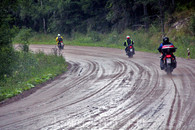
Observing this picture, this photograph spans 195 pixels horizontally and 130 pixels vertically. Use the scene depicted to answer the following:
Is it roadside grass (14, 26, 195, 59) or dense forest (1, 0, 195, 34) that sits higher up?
dense forest (1, 0, 195, 34)

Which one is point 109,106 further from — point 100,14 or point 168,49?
point 100,14

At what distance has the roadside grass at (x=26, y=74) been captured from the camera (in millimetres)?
10477

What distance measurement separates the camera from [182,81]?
1049cm

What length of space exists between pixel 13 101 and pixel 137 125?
5.10 meters

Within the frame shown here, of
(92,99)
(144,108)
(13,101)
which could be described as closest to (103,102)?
(92,99)

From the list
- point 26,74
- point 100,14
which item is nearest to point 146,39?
point 100,14

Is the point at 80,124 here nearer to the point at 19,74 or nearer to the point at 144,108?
the point at 144,108

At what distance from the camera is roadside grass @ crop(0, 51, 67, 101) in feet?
34.4

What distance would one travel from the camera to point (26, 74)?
13867mm

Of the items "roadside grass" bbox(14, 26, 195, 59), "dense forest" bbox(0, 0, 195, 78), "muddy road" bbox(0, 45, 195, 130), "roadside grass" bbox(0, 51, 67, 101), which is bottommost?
"muddy road" bbox(0, 45, 195, 130)

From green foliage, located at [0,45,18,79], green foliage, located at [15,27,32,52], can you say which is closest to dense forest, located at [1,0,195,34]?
green foliage, located at [15,27,32,52]

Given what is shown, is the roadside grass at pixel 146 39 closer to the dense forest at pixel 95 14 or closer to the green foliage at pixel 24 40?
the dense forest at pixel 95 14

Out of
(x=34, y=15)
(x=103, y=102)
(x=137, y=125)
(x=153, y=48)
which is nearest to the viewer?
(x=137, y=125)

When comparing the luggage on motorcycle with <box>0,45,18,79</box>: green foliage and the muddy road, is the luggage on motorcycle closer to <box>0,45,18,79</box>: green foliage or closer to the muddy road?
the muddy road
